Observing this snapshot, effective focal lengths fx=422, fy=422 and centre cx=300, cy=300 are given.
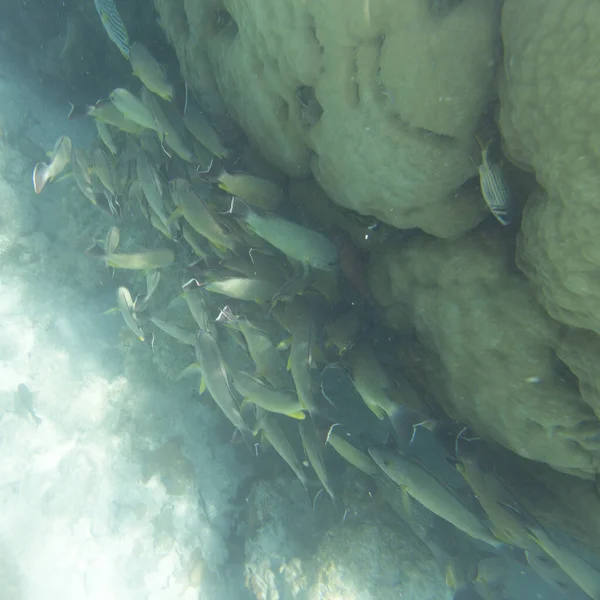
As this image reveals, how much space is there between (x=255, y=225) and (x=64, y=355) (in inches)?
180

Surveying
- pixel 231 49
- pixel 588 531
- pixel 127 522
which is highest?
pixel 231 49

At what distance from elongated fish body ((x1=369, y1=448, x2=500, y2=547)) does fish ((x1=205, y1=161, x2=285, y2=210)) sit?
2493mm

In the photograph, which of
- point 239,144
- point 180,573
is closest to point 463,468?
point 239,144

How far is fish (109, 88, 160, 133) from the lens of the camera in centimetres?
382

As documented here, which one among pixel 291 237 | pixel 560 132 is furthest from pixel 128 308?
pixel 560 132

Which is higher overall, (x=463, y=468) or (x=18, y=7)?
(x=18, y=7)

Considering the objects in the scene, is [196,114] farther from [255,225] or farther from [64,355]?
[64,355]

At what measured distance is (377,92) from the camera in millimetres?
2607

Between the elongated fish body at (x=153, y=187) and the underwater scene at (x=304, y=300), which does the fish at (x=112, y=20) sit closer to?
the underwater scene at (x=304, y=300)

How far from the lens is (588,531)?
11.3 feet

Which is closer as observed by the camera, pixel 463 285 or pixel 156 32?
pixel 463 285

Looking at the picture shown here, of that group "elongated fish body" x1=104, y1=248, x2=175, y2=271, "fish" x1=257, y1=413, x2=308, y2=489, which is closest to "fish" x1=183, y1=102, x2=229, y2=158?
"elongated fish body" x1=104, y1=248, x2=175, y2=271

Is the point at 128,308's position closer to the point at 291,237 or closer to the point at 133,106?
the point at 133,106

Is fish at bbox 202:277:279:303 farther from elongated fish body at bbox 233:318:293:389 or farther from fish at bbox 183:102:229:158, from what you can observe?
fish at bbox 183:102:229:158
